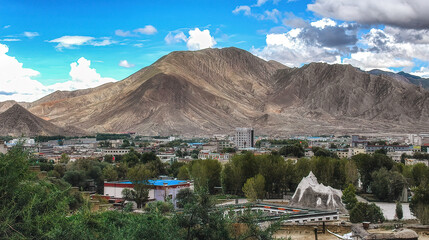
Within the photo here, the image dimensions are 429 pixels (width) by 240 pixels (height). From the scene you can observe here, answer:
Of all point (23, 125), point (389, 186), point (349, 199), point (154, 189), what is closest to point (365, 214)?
point (349, 199)

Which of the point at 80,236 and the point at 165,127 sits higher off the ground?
the point at 165,127

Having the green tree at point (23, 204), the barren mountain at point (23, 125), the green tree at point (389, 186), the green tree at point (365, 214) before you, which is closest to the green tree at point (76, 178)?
the green tree at point (389, 186)

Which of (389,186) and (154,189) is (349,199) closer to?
(389,186)

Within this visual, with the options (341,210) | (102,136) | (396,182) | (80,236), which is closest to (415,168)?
(396,182)

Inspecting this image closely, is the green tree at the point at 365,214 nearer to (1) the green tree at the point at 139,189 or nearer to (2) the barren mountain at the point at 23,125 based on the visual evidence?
(1) the green tree at the point at 139,189

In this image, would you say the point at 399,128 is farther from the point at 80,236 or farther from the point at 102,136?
the point at 80,236

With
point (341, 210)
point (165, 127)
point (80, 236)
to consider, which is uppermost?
point (165, 127)

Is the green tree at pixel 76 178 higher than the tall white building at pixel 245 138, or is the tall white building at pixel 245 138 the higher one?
the tall white building at pixel 245 138
